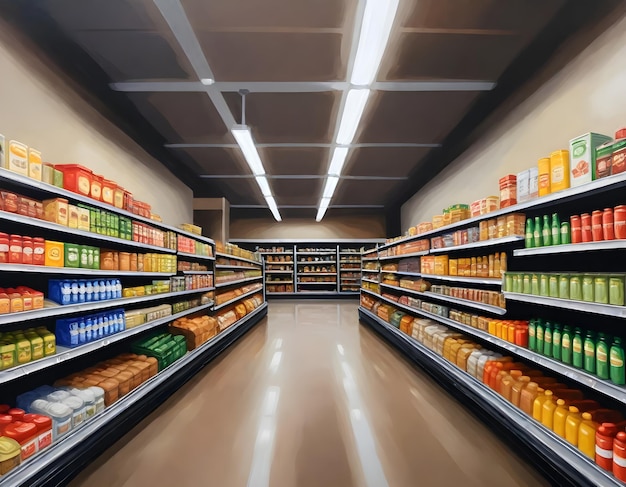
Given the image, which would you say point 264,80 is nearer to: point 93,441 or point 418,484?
point 93,441

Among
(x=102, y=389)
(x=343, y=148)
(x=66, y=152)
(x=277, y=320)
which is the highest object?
(x=343, y=148)

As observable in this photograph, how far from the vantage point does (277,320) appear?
9141mm

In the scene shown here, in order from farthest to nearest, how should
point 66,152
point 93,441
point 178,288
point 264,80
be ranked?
point 178,288 < point 264,80 < point 66,152 < point 93,441

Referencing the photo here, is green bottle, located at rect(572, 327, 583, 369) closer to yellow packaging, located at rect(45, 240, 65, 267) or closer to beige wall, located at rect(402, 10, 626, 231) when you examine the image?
beige wall, located at rect(402, 10, 626, 231)

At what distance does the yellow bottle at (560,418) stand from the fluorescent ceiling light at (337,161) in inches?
188

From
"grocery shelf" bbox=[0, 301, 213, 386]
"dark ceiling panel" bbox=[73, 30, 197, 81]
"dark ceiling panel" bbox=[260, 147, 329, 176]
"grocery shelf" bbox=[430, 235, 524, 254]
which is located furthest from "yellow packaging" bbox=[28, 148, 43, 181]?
"dark ceiling panel" bbox=[260, 147, 329, 176]

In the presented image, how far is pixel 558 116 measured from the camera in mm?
3475

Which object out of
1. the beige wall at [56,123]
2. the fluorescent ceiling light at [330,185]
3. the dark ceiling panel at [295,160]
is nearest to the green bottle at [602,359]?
the beige wall at [56,123]

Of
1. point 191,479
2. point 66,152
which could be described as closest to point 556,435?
point 191,479

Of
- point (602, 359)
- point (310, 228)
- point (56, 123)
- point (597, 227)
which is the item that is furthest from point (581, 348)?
point (310, 228)

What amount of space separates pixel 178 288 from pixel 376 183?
6.22m

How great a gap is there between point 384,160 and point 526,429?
5770 millimetres

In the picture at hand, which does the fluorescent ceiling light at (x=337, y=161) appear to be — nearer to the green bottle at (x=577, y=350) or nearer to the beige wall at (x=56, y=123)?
the beige wall at (x=56, y=123)

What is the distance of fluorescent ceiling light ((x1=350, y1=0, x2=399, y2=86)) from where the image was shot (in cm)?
254
